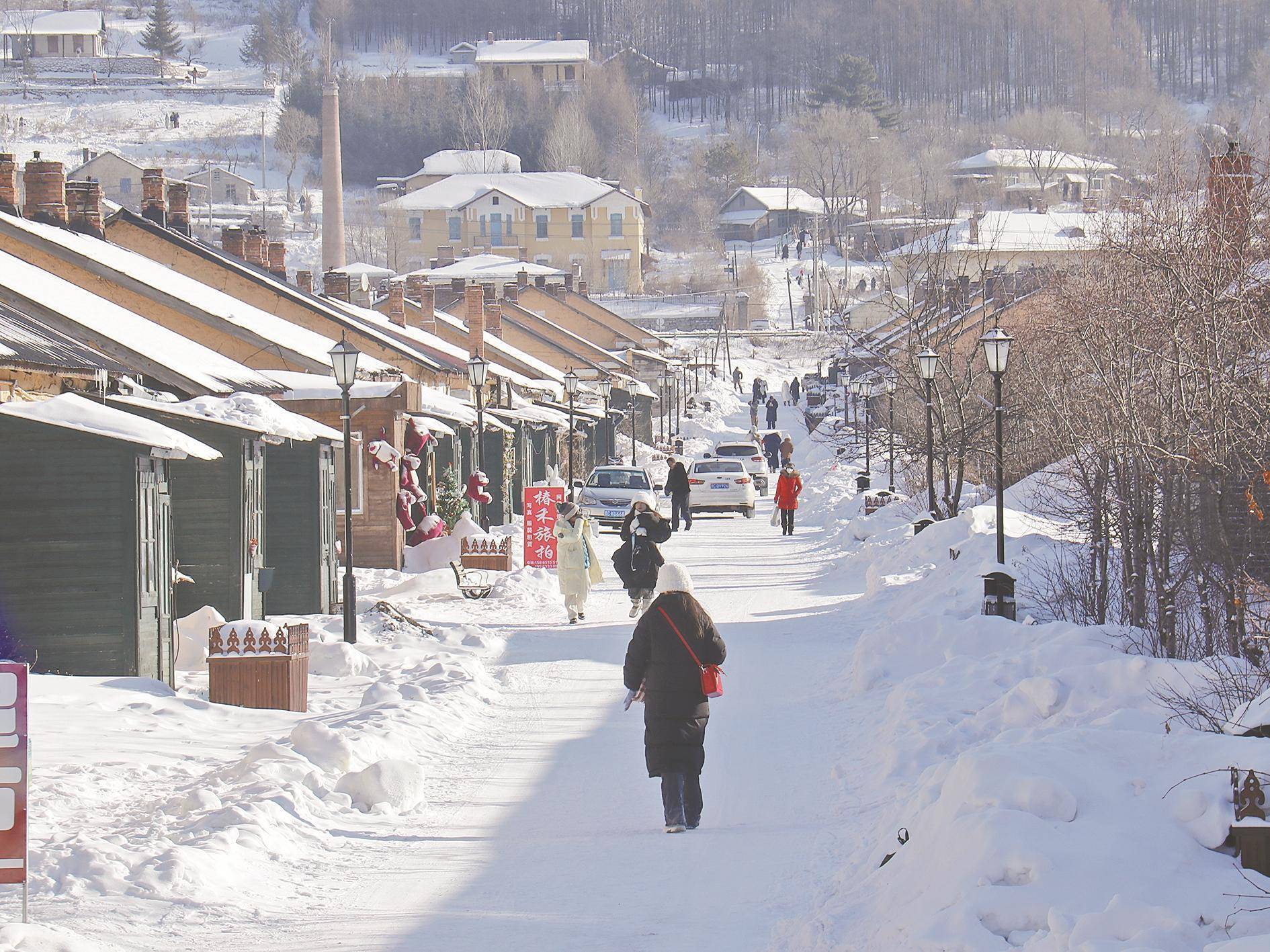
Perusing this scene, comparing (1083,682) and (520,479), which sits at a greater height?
(1083,682)

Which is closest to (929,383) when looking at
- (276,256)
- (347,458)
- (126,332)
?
(347,458)

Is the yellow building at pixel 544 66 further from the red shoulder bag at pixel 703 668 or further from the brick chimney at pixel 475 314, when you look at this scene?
the red shoulder bag at pixel 703 668

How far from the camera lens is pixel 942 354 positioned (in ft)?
106

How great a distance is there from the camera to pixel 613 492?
3594 centimetres

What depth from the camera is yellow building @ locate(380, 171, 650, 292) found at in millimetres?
124625

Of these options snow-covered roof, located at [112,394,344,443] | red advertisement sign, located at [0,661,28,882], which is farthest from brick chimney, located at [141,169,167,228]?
red advertisement sign, located at [0,661,28,882]

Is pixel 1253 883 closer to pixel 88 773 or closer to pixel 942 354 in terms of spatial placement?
pixel 88 773

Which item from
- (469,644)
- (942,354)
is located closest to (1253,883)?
(469,644)

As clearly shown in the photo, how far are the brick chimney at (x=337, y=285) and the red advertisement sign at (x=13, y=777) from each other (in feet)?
119

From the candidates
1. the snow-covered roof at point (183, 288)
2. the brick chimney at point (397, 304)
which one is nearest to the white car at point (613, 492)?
the snow-covered roof at point (183, 288)

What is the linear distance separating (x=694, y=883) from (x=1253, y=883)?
2.98 metres

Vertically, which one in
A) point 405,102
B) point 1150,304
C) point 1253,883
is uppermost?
point 405,102

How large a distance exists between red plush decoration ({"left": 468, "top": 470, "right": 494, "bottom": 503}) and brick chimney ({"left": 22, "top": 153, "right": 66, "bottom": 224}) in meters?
8.44

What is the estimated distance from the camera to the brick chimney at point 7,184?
2344 cm
